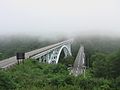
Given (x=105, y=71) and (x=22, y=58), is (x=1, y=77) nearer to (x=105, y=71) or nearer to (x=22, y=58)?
(x=105, y=71)

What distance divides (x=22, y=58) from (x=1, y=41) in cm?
6522

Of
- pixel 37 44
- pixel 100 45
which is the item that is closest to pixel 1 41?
pixel 37 44

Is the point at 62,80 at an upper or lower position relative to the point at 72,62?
upper

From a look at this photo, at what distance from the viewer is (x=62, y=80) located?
2808cm

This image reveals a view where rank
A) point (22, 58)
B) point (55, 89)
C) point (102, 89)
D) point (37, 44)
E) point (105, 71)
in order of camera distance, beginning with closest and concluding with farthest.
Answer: point (55, 89), point (102, 89), point (105, 71), point (22, 58), point (37, 44)

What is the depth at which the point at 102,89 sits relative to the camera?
2680 cm

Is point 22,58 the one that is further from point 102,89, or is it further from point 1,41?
point 1,41

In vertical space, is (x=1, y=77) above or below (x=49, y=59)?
above

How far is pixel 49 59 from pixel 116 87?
38.6m

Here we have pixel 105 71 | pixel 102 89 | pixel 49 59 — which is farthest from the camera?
pixel 49 59

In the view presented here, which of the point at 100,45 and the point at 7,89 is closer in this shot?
the point at 7,89

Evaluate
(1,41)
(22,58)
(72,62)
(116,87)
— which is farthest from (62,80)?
(1,41)

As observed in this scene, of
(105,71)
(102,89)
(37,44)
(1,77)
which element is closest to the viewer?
(1,77)

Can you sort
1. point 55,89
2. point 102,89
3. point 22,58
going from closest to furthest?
1. point 55,89
2. point 102,89
3. point 22,58
